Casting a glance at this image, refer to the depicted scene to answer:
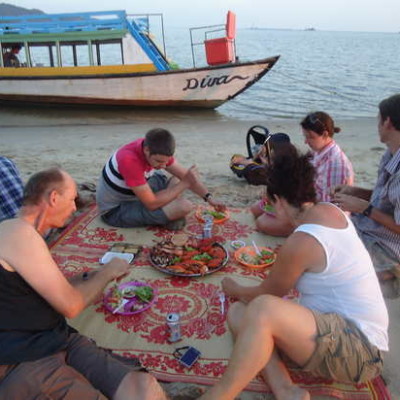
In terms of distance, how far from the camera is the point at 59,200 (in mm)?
2029

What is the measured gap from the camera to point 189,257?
11.0ft

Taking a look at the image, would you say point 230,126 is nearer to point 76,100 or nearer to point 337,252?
point 76,100

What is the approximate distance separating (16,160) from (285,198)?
641 cm

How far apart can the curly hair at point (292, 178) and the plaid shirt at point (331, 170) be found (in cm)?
165

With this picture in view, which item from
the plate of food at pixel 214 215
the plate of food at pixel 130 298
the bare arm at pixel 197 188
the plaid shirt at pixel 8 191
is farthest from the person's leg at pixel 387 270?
the plaid shirt at pixel 8 191

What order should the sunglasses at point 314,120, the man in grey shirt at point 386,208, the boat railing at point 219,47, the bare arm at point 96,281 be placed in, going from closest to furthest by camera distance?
the bare arm at point 96,281 < the man in grey shirt at point 386,208 < the sunglasses at point 314,120 < the boat railing at point 219,47

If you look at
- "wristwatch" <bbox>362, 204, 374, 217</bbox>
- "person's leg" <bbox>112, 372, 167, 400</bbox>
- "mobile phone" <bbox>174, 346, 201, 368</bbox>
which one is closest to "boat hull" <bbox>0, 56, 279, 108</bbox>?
"wristwatch" <bbox>362, 204, 374, 217</bbox>

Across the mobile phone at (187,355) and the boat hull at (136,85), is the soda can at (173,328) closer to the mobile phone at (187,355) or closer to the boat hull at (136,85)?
the mobile phone at (187,355)

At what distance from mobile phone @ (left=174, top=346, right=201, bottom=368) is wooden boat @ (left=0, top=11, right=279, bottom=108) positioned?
34.5 feet

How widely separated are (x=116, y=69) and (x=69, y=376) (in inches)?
454

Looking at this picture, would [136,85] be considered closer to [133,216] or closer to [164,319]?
[133,216]

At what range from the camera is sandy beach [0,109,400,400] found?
551 cm

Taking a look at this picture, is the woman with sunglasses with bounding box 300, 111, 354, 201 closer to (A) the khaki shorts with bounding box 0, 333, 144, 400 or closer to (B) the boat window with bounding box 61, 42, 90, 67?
(A) the khaki shorts with bounding box 0, 333, 144, 400

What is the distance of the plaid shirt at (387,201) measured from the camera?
2.99 m
